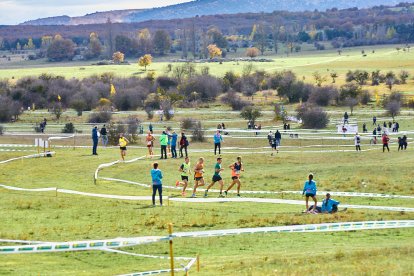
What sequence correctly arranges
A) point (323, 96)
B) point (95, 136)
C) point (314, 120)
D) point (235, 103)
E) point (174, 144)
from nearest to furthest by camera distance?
point (174, 144) → point (95, 136) → point (314, 120) → point (235, 103) → point (323, 96)

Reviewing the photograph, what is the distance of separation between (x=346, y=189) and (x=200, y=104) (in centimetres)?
7285

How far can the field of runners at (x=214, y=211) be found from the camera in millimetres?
18625

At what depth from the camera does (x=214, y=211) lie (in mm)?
26281

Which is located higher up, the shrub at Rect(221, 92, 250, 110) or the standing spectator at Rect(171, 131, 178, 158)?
the standing spectator at Rect(171, 131, 178, 158)

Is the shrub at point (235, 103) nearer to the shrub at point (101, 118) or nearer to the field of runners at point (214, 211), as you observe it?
the shrub at point (101, 118)

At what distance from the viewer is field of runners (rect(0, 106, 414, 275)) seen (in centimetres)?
1862

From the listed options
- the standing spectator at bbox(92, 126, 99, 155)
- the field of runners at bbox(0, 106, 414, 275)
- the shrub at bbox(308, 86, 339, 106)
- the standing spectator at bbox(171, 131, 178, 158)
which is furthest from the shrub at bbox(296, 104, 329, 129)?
the standing spectator at bbox(171, 131, 178, 158)

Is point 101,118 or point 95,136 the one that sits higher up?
point 95,136

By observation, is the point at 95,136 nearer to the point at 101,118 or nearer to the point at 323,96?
the point at 101,118

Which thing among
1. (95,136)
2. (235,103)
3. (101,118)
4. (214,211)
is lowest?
(101,118)

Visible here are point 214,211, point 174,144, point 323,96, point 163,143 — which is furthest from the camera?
point 323,96

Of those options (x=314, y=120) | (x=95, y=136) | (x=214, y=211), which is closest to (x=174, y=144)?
(x=95, y=136)

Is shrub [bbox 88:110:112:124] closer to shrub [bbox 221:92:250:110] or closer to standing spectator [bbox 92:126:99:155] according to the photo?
shrub [bbox 221:92:250:110]

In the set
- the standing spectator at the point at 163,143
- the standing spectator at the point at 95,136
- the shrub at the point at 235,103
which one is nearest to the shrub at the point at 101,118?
the shrub at the point at 235,103
